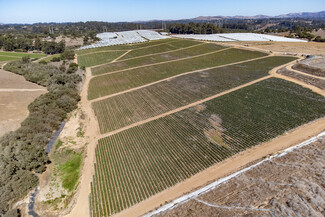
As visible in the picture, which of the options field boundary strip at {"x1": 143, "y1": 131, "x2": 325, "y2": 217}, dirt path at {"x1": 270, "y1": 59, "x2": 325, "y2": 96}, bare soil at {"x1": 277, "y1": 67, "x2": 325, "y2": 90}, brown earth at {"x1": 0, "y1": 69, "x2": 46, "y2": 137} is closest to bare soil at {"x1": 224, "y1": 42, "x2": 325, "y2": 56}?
dirt path at {"x1": 270, "y1": 59, "x2": 325, "y2": 96}

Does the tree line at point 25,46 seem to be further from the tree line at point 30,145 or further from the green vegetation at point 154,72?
the tree line at point 30,145

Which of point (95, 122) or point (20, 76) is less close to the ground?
point (20, 76)

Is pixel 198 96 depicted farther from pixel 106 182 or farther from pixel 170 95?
pixel 106 182

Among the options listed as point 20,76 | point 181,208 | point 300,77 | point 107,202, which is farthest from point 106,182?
point 20,76

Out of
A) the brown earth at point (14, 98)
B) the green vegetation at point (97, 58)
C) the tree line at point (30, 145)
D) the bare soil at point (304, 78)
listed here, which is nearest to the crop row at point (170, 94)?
the bare soil at point (304, 78)

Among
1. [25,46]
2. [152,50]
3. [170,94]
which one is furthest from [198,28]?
[25,46]

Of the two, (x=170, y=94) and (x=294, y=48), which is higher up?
(x=294, y=48)

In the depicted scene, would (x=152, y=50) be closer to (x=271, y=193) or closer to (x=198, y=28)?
(x=198, y=28)
